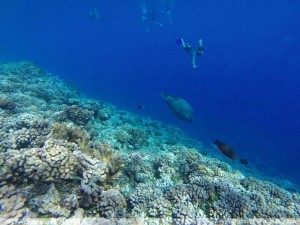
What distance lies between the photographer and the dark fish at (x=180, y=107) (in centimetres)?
1150

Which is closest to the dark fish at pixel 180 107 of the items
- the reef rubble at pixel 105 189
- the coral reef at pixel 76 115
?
the coral reef at pixel 76 115

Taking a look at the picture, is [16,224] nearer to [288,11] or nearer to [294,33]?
[288,11]

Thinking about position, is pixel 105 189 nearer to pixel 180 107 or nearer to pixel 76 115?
pixel 76 115

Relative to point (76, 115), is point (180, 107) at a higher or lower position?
higher

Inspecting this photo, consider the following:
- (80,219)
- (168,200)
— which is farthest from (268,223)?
(80,219)

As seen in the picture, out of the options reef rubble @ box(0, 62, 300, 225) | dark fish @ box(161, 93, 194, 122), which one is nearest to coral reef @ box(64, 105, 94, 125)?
reef rubble @ box(0, 62, 300, 225)

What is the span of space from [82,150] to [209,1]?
219 feet

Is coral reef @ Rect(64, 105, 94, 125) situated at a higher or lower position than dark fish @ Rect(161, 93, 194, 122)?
lower

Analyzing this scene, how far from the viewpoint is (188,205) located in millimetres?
3967

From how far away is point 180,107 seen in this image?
1155 centimetres

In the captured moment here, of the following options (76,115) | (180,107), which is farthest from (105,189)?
(180,107)

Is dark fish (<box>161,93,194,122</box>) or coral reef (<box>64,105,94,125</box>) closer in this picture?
coral reef (<box>64,105,94,125</box>)

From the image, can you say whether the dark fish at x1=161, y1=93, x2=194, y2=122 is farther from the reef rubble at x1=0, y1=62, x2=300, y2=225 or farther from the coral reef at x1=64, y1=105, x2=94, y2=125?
the reef rubble at x1=0, y1=62, x2=300, y2=225

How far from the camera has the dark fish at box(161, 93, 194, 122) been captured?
11500 mm
